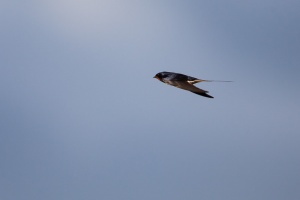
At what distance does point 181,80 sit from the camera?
16.6 metres

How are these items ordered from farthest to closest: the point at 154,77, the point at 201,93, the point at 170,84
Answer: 1. the point at 154,77
2. the point at 170,84
3. the point at 201,93

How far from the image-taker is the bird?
14.1 metres

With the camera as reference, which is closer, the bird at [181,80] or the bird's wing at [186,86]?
the bird's wing at [186,86]

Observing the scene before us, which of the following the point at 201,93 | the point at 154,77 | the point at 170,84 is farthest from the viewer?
the point at 154,77

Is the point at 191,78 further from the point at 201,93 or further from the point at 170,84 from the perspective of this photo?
the point at 201,93

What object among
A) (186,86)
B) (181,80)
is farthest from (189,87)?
(181,80)

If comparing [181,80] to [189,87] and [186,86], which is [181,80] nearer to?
[186,86]

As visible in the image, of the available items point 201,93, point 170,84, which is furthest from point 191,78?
point 201,93

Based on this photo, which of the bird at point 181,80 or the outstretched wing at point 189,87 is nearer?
the outstretched wing at point 189,87

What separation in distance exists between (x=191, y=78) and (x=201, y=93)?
2.84 metres

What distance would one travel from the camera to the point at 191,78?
16.8m

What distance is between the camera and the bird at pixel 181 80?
14109mm

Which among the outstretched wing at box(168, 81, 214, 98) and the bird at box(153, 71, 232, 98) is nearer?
the outstretched wing at box(168, 81, 214, 98)

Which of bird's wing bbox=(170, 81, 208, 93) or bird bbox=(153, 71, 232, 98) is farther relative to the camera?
bird bbox=(153, 71, 232, 98)
